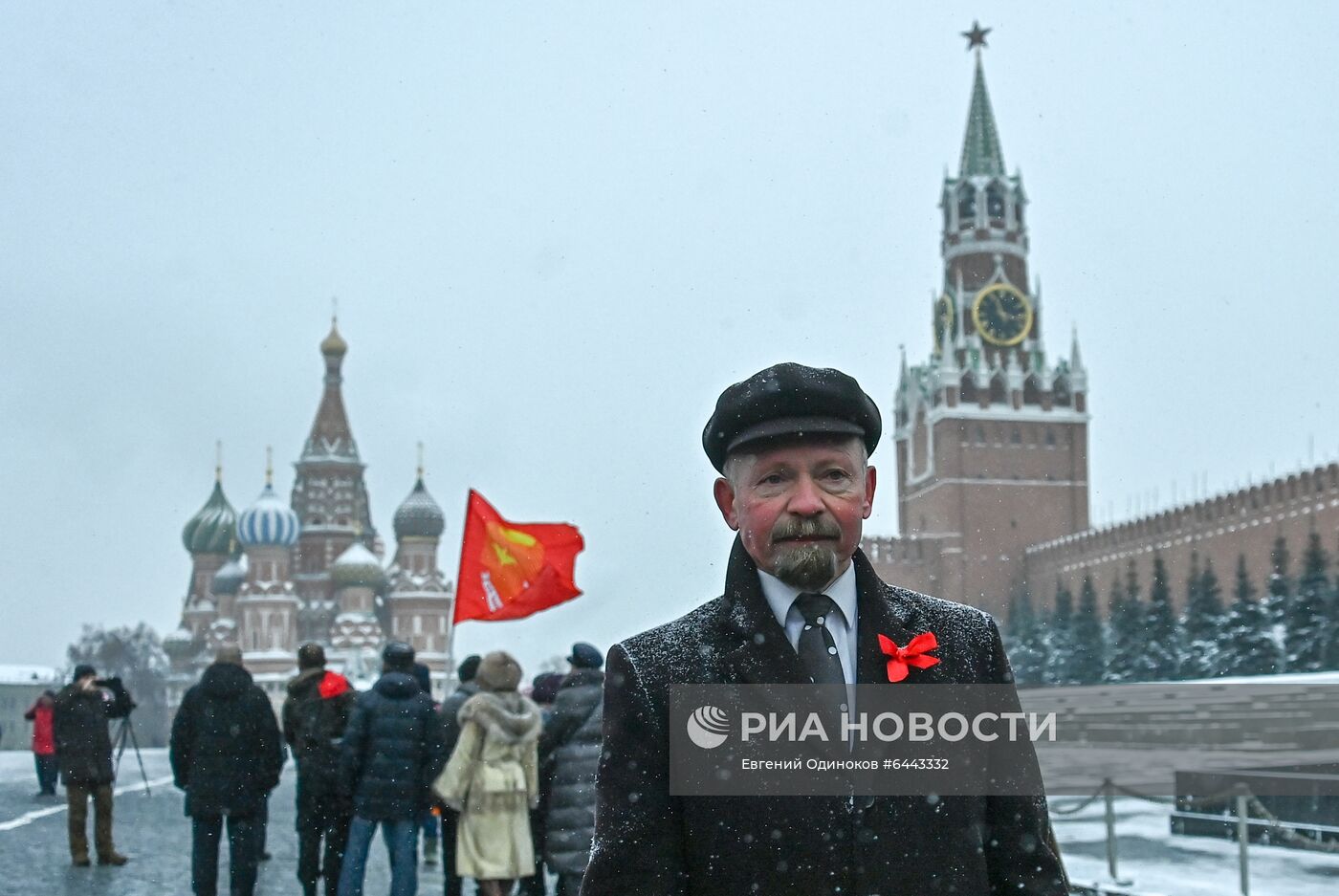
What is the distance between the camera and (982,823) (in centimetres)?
187

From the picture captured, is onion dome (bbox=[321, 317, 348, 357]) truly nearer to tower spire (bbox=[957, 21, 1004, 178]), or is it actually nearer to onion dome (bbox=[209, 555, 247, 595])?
onion dome (bbox=[209, 555, 247, 595])

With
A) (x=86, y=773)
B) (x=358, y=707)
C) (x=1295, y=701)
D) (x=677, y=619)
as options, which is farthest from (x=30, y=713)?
(x=1295, y=701)

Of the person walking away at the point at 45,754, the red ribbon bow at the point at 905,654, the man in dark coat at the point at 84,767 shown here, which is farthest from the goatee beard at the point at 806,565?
the person walking away at the point at 45,754

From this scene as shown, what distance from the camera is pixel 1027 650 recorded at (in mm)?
44750

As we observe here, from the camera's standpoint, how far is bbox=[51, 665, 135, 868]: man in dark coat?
25.4ft

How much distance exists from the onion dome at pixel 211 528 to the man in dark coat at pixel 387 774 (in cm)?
5693

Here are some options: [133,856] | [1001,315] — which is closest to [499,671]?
[133,856]

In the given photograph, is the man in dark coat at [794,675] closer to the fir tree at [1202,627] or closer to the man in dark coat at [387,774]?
the man in dark coat at [387,774]

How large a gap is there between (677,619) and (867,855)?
0.37 meters

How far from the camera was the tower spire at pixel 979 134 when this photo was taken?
66312 millimetres

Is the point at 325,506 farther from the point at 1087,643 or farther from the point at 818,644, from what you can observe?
the point at 818,644

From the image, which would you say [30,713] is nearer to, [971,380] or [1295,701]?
[1295,701]

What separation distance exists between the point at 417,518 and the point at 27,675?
1454 centimetres

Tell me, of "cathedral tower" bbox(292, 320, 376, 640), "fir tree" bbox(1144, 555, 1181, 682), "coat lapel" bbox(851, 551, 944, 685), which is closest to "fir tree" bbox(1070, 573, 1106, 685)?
"fir tree" bbox(1144, 555, 1181, 682)
